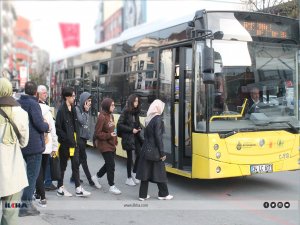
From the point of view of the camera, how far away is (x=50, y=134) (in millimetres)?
6797

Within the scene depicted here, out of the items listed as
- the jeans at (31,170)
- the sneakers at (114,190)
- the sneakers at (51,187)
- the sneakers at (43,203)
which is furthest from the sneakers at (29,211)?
the sneakers at (114,190)

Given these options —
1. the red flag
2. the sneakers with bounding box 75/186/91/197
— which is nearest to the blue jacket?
the sneakers with bounding box 75/186/91/197

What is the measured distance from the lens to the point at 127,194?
25.5 ft

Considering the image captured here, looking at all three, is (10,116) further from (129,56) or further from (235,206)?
(129,56)

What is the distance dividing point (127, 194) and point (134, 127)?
1296 mm

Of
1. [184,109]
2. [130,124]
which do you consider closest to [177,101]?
[184,109]

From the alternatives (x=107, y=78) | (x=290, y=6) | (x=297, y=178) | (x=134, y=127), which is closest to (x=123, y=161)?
(x=107, y=78)

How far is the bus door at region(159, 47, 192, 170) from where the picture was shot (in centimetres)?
796

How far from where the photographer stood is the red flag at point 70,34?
4766 cm

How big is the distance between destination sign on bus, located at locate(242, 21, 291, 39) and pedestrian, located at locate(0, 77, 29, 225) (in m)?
4.56

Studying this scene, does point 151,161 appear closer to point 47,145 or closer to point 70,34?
point 47,145

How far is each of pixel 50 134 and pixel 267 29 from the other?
430 cm

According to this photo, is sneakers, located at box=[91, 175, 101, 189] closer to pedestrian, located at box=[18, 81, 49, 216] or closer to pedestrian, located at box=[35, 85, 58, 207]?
pedestrian, located at box=[35, 85, 58, 207]

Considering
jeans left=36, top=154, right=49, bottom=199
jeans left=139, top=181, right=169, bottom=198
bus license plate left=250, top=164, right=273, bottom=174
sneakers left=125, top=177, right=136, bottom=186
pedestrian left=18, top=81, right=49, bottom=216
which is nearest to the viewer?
pedestrian left=18, top=81, right=49, bottom=216
